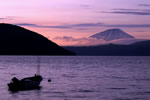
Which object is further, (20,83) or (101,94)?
(20,83)

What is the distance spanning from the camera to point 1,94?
153 ft

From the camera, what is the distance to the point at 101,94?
156ft

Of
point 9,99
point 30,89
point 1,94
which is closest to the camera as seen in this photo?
point 9,99

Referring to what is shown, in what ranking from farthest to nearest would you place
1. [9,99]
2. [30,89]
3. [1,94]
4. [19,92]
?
[30,89]
[19,92]
[1,94]
[9,99]

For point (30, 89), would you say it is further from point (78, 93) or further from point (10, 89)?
point (78, 93)

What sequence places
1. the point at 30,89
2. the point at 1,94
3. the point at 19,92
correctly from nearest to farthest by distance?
the point at 1,94
the point at 19,92
the point at 30,89

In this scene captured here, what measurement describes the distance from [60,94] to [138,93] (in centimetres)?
1217

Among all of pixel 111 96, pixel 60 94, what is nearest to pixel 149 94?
pixel 111 96

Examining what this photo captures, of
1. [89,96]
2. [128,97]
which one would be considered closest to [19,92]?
[89,96]

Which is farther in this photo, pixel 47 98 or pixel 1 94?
pixel 1 94

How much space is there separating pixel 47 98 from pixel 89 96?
611 centimetres

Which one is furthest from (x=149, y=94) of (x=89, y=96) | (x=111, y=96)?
(x=89, y=96)

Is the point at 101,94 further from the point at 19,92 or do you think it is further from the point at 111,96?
the point at 19,92

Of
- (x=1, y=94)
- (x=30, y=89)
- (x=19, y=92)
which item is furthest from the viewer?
(x=30, y=89)
